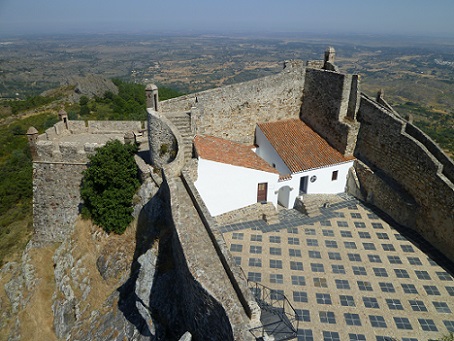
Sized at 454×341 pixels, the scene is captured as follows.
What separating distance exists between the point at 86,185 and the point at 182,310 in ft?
25.5

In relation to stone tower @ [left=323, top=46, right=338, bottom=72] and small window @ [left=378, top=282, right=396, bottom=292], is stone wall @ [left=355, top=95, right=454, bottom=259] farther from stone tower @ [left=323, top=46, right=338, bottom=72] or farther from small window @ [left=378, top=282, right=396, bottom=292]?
stone tower @ [left=323, top=46, right=338, bottom=72]

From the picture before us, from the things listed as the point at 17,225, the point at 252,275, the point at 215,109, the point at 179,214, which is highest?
the point at 215,109

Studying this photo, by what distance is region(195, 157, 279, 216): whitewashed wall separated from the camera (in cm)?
1200

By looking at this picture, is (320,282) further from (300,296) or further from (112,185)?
(112,185)

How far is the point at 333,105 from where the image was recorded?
14.5m

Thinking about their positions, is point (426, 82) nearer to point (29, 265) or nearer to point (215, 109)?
point (215, 109)

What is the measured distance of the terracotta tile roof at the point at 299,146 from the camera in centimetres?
1386

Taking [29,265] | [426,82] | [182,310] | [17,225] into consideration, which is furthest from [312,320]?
[426,82]

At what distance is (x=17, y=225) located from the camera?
21.0 m

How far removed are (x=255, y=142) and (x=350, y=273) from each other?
7.73m

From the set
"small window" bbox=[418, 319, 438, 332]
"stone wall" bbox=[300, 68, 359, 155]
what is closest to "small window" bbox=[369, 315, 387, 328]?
"small window" bbox=[418, 319, 438, 332]

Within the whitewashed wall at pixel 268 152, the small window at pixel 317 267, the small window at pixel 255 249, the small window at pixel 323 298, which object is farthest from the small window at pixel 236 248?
the whitewashed wall at pixel 268 152

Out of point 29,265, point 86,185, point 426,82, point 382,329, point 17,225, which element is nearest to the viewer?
point 382,329

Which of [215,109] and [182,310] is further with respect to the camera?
[215,109]
